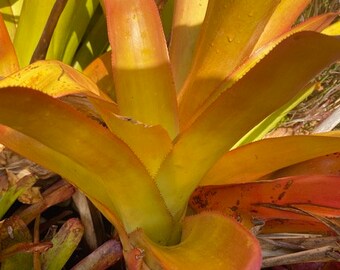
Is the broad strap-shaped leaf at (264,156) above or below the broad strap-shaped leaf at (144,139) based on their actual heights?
below

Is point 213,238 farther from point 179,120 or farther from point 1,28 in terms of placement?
point 1,28

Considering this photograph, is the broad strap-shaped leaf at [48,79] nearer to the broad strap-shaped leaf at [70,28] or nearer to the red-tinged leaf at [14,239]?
the red-tinged leaf at [14,239]

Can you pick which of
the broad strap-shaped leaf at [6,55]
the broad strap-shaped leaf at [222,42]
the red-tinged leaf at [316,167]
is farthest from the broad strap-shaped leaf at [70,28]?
the red-tinged leaf at [316,167]

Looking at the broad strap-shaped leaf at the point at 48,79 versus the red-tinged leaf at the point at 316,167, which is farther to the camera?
the red-tinged leaf at the point at 316,167

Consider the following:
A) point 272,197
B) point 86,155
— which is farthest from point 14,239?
point 272,197

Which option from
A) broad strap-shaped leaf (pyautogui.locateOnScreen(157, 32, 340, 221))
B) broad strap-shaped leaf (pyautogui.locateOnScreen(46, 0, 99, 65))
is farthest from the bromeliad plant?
broad strap-shaped leaf (pyautogui.locateOnScreen(46, 0, 99, 65))

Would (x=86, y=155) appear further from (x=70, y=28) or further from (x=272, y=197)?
(x=70, y=28)

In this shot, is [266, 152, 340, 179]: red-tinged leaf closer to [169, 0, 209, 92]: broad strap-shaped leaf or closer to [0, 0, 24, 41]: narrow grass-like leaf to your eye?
[169, 0, 209, 92]: broad strap-shaped leaf

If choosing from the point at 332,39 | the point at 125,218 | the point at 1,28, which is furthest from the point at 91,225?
the point at 332,39
